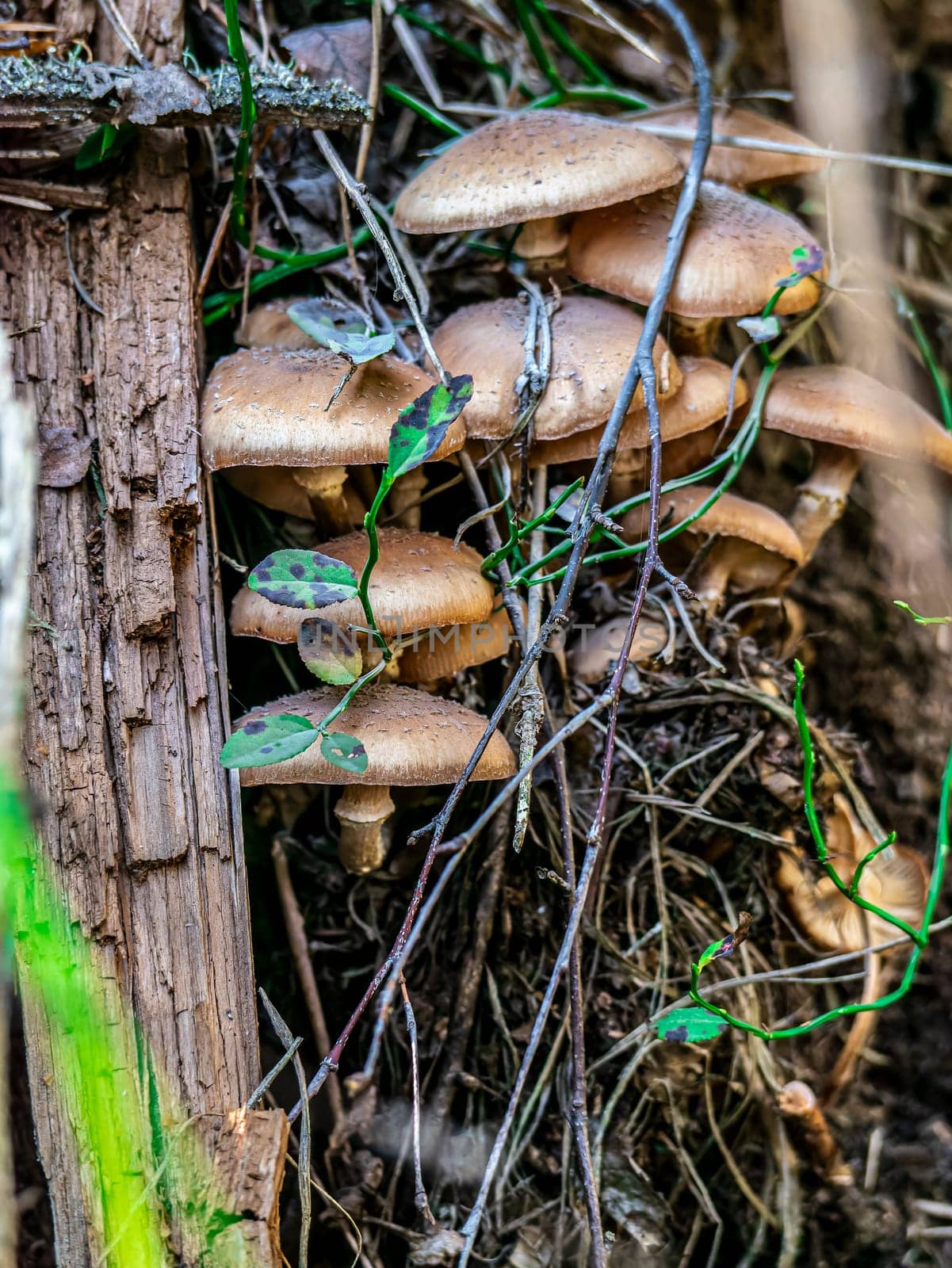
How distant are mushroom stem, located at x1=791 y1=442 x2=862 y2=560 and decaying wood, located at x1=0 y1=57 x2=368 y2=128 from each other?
57.7 inches

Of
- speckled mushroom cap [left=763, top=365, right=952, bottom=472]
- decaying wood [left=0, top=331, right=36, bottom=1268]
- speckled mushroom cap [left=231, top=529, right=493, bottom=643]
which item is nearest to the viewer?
decaying wood [left=0, top=331, right=36, bottom=1268]

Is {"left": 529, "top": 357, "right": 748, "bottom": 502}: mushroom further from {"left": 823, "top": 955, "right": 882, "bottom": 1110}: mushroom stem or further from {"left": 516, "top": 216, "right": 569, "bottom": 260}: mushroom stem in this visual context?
{"left": 823, "top": 955, "right": 882, "bottom": 1110}: mushroom stem

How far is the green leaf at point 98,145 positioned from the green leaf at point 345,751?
1.36m

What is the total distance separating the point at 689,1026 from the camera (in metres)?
1.76

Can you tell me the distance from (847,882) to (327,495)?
5.35 feet

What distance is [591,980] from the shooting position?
7.53ft

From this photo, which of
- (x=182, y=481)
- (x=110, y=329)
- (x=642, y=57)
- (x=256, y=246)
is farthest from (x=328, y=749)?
(x=642, y=57)

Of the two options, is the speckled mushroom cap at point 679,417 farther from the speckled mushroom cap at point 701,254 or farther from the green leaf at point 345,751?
the green leaf at point 345,751

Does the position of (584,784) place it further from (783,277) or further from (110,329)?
(110,329)

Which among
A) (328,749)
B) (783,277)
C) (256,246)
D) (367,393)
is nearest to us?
(328,749)

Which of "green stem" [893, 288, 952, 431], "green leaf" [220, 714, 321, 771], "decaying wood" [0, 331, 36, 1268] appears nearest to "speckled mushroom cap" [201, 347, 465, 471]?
"green leaf" [220, 714, 321, 771]

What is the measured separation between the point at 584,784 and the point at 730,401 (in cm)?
99

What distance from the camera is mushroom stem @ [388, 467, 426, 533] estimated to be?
2.23 meters

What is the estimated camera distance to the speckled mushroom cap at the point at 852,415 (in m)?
2.33
